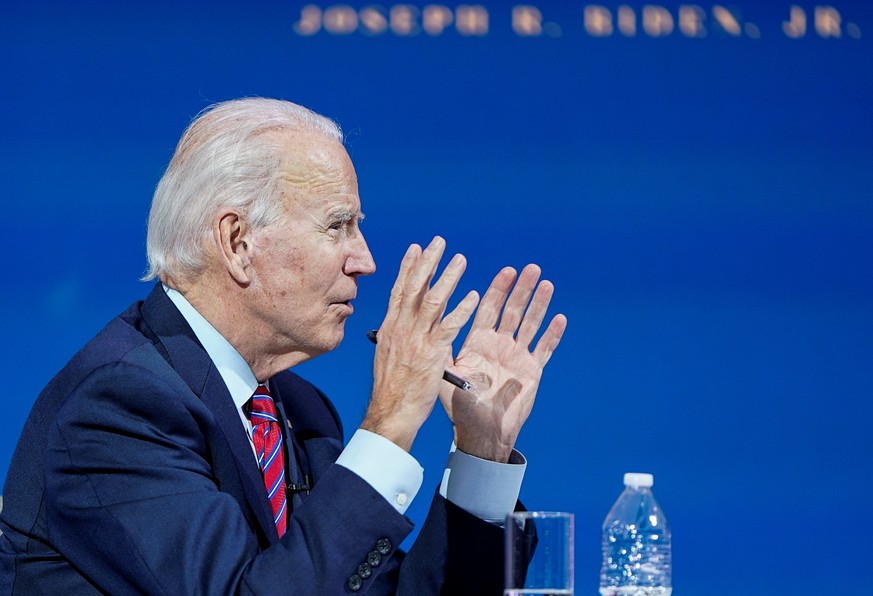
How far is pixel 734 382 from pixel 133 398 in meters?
1.69

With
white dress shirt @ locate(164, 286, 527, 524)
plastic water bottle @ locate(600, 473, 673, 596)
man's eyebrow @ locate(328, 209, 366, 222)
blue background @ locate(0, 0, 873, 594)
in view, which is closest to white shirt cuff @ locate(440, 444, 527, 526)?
white dress shirt @ locate(164, 286, 527, 524)

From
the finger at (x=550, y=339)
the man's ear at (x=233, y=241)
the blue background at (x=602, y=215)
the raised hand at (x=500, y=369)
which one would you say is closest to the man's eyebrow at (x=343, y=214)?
the man's ear at (x=233, y=241)

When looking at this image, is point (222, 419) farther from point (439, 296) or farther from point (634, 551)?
point (634, 551)

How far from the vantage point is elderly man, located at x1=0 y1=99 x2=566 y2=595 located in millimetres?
1475

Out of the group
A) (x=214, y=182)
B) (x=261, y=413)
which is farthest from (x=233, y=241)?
(x=261, y=413)

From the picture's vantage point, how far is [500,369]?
6.30ft

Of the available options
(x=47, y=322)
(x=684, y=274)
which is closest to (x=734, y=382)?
(x=684, y=274)

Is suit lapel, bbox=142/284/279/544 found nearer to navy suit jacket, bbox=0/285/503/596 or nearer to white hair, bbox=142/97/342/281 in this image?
navy suit jacket, bbox=0/285/503/596

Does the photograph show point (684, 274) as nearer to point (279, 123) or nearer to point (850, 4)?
point (850, 4)

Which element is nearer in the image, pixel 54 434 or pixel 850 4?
pixel 54 434

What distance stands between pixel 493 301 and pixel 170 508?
2.23ft

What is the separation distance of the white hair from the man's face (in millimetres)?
28

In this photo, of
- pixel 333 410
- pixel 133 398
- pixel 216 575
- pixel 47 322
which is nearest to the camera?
pixel 216 575

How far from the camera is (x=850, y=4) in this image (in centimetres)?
295
